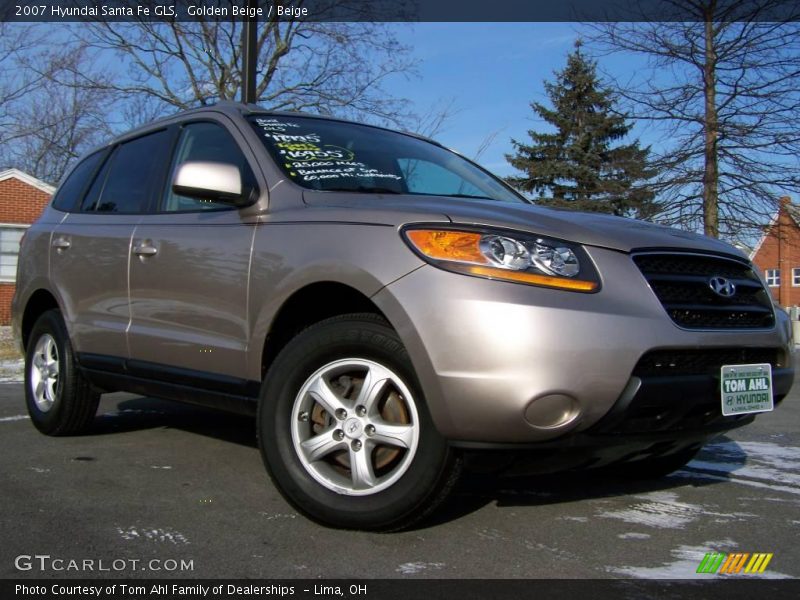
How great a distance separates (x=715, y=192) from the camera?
17000 millimetres

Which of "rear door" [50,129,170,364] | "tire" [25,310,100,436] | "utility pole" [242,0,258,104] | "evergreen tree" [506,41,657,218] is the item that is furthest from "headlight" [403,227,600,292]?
"evergreen tree" [506,41,657,218]

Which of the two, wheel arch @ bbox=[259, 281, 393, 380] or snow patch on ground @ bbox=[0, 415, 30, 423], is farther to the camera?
snow patch on ground @ bbox=[0, 415, 30, 423]

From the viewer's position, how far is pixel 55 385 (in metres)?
5.06

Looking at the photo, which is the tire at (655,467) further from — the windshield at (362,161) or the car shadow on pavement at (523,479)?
the windshield at (362,161)

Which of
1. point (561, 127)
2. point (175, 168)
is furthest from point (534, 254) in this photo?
point (561, 127)

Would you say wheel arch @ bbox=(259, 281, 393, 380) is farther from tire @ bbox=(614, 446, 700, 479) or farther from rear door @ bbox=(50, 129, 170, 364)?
tire @ bbox=(614, 446, 700, 479)

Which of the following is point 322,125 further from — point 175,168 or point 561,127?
point 561,127

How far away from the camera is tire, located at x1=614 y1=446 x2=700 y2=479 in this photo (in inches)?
161

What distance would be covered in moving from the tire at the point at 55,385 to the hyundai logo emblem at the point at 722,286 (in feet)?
11.6

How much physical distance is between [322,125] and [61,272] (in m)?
1.86

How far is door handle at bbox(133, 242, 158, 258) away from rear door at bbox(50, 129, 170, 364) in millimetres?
106

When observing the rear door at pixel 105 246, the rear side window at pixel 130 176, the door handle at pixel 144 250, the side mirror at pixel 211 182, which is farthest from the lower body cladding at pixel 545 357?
the rear side window at pixel 130 176

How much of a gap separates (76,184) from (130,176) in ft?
2.68

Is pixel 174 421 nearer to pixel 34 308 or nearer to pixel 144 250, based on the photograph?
pixel 34 308
